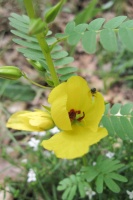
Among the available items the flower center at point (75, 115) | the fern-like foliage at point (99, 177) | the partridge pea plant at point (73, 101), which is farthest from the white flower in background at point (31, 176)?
the flower center at point (75, 115)

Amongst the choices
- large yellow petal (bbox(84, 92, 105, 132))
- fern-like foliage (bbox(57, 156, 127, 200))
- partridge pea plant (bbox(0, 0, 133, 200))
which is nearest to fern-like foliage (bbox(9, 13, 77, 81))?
partridge pea plant (bbox(0, 0, 133, 200))

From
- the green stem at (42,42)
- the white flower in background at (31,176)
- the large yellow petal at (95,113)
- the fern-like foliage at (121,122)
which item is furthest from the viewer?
the white flower in background at (31,176)

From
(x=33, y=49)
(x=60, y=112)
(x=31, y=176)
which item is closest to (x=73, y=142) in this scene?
(x=60, y=112)

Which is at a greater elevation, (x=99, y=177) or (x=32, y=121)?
(x=32, y=121)

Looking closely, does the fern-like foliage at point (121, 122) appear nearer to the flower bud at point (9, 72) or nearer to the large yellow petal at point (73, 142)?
the large yellow petal at point (73, 142)

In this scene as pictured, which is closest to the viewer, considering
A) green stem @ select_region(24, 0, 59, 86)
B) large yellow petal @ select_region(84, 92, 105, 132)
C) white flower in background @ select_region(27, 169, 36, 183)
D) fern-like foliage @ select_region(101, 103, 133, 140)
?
green stem @ select_region(24, 0, 59, 86)

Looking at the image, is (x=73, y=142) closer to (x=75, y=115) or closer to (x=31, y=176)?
(x=75, y=115)

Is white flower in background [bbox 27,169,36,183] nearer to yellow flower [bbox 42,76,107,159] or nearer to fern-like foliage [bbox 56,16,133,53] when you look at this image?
yellow flower [bbox 42,76,107,159]
